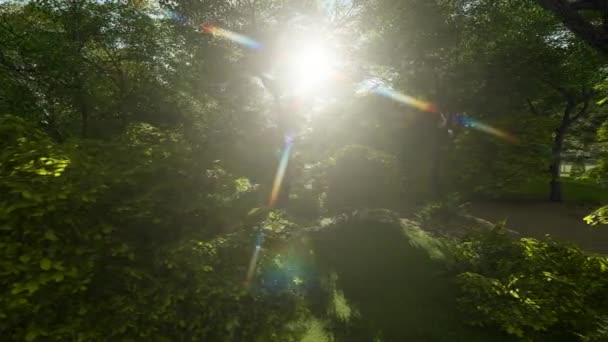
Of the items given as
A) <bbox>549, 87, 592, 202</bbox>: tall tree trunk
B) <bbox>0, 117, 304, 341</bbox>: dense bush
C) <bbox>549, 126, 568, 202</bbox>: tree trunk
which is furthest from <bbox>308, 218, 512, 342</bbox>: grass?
<bbox>549, 87, 592, 202</bbox>: tall tree trunk

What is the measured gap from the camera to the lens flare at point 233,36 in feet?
49.6

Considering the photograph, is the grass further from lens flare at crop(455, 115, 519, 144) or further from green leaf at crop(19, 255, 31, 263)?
lens flare at crop(455, 115, 519, 144)

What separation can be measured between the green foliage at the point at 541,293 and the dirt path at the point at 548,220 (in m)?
5.92

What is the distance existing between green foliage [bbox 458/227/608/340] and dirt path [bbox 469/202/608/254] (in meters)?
5.92

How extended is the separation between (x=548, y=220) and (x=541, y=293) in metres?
14.5

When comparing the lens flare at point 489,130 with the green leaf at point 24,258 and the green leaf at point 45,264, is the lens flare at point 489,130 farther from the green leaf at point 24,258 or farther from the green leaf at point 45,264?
the green leaf at point 24,258

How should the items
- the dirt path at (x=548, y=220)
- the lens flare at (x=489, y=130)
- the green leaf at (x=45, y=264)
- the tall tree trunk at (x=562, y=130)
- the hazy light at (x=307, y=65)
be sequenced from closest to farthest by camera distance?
the green leaf at (x=45, y=264)
the dirt path at (x=548, y=220)
the lens flare at (x=489, y=130)
the hazy light at (x=307, y=65)
the tall tree trunk at (x=562, y=130)

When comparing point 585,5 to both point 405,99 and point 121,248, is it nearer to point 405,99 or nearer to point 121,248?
point 121,248

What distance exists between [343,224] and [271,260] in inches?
343

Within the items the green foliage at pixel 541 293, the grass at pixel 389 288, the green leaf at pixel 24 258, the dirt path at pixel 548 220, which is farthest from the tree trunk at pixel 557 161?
the green leaf at pixel 24 258

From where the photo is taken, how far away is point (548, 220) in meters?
17.1

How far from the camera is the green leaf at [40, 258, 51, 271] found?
2708 mm

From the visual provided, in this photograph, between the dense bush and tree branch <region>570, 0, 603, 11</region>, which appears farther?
tree branch <region>570, 0, 603, 11</region>

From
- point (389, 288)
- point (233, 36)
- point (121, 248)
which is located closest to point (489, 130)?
point (389, 288)
